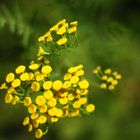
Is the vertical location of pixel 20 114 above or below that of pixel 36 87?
above

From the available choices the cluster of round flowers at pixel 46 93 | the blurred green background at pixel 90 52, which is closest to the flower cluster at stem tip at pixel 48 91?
the cluster of round flowers at pixel 46 93

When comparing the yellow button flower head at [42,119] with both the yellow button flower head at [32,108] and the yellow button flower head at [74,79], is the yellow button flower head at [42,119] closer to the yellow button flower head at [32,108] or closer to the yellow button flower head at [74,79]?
the yellow button flower head at [32,108]

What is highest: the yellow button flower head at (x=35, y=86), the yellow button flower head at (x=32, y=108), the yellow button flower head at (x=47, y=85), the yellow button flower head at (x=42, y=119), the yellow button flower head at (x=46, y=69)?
the yellow button flower head at (x=46, y=69)

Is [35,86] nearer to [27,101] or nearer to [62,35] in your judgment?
[27,101]

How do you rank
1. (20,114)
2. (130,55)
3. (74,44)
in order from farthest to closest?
(20,114) → (130,55) → (74,44)

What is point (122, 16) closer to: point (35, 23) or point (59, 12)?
point (59, 12)

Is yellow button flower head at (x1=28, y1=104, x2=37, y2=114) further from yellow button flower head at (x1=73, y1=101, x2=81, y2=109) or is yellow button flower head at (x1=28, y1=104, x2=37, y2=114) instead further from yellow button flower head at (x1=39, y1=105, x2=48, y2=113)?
yellow button flower head at (x1=73, y1=101, x2=81, y2=109)

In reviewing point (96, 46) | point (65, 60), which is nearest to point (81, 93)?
point (65, 60)
